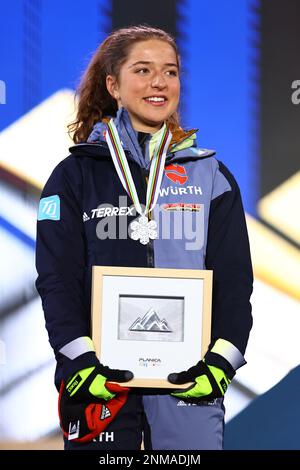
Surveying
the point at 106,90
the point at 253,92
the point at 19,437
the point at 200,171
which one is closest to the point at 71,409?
the point at 200,171

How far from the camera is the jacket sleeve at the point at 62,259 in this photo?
Result: 2.05m

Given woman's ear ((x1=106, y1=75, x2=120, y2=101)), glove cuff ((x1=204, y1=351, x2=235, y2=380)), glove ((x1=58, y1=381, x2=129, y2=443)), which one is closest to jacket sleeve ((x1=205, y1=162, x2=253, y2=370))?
glove cuff ((x1=204, y1=351, x2=235, y2=380))

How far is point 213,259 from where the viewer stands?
7.11 ft

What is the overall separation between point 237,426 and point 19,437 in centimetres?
86

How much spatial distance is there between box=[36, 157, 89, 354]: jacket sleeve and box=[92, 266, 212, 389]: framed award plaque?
6cm

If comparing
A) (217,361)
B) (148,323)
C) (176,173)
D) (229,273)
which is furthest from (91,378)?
(176,173)

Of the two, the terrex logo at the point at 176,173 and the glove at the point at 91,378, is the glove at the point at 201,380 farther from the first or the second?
the terrex logo at the point at 176,173

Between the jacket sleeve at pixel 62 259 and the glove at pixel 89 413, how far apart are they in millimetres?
128

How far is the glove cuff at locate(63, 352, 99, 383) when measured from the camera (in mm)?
1989

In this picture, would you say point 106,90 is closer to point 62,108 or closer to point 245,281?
point 245,281

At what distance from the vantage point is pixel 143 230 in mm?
2143

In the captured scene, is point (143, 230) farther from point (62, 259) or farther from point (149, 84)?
point (149, 84)

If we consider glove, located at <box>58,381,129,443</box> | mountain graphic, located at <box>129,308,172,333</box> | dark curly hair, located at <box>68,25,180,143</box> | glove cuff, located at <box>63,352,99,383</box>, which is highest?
dark curly hair, located at <box>68,25,180,143</box>

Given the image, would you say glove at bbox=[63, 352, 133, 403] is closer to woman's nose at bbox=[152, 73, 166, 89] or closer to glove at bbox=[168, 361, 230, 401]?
glove at bbox=[168, 361, 230, 401]
